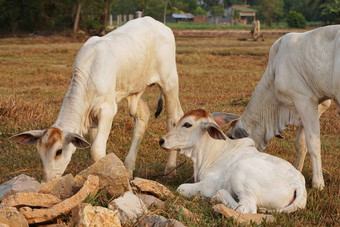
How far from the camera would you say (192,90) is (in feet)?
41.0

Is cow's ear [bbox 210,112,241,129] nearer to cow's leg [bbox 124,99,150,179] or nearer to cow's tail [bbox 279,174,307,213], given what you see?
cow's leg [bbox 124,99,150,179]

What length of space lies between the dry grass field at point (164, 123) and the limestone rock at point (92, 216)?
0.51 metres

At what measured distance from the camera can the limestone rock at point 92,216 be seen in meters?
3.69

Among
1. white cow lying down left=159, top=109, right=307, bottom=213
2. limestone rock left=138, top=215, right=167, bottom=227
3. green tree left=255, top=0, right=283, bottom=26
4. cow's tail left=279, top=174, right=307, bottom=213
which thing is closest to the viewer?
limestone rock left=138, top=215, right=167, bottom=227

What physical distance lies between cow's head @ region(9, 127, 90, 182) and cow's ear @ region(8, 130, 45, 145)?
0.10 metres

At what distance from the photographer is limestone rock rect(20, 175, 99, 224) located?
388 centimetres

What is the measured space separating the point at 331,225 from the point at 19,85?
10.4m

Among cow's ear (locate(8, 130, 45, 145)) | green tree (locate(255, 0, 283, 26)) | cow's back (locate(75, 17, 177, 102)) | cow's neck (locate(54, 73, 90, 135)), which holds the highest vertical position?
cow's back (locate(75, 17, 177, 102))

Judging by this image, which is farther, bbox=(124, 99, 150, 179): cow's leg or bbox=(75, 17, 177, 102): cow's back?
bbox=(124, 99, 150, 179): cow's leg

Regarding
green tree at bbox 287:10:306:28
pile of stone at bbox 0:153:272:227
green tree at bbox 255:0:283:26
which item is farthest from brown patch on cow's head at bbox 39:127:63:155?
green tree at bbox 255:0:283:26

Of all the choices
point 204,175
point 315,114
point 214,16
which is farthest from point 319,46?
point 214,16

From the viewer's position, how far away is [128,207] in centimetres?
418

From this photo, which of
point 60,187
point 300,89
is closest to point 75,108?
point 60,187

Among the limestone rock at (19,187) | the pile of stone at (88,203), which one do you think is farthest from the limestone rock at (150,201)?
the limestone rock at (19,187)
